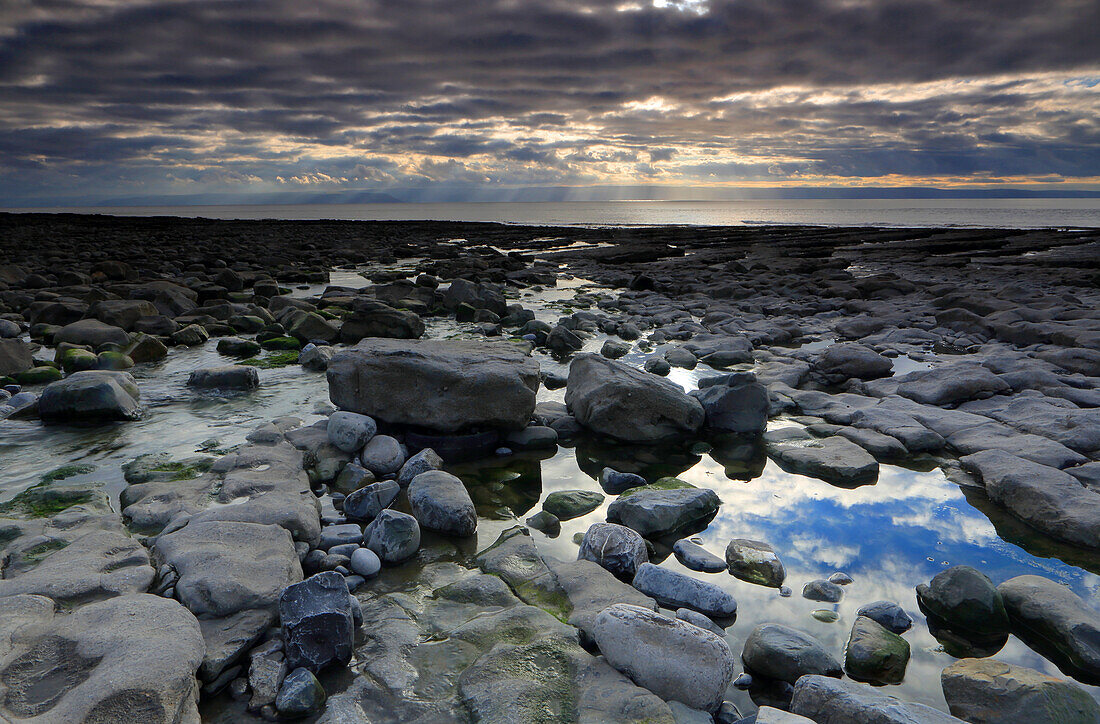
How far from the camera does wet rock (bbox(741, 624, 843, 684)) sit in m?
2.68

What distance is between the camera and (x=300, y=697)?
2.42m

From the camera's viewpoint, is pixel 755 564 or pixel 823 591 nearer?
pixel 823 591

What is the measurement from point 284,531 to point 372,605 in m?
0.77

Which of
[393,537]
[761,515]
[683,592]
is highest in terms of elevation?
[393,537]

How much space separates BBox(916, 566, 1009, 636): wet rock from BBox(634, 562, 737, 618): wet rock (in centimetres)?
103

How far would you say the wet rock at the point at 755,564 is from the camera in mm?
3498

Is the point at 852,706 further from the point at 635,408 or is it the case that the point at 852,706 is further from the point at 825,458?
the point at 635,408

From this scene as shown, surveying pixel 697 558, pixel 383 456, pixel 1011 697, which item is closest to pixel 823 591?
pixel 697 558

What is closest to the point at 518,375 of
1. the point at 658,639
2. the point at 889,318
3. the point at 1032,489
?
the point at 658,639

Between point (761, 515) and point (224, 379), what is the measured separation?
6.01m

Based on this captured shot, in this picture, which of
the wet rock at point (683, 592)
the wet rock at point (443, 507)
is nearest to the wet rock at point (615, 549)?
the wet rock at point (683, 592)

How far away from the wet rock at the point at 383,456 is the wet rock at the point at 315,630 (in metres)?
2.04

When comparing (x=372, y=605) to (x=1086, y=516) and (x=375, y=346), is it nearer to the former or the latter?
(x=375, y=346)

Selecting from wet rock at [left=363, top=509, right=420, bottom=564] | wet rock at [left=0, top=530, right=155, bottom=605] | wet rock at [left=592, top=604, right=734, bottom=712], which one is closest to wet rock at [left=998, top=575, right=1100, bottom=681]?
wet rock at [left=592, top=604, right=734, bottom=712]
